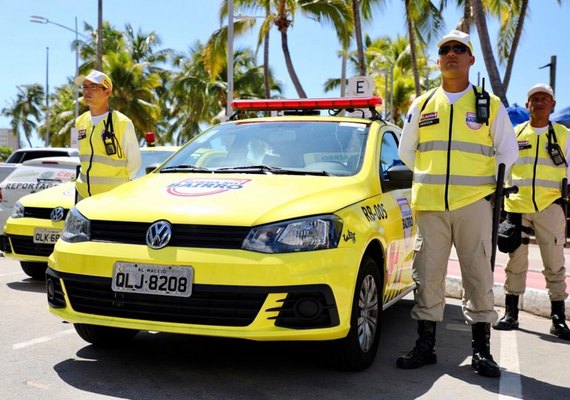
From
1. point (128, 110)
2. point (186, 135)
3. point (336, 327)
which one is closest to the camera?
point (336, 327)

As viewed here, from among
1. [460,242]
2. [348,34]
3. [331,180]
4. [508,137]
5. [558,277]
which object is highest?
[348,34]

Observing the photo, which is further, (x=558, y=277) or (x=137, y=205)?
(x=558, y=277)

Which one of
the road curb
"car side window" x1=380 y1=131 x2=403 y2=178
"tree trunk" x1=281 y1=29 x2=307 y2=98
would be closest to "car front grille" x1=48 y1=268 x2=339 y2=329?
"car side window" x1=380 y1=131 x2=403 y2=178

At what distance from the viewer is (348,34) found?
2325 centimetres

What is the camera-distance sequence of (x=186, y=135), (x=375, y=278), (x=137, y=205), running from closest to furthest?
(x=137, y=205) < (x=375, y=278) < (x=186, y=135)

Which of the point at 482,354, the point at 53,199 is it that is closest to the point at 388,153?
the point at 482,354

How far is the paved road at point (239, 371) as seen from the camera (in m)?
3.77

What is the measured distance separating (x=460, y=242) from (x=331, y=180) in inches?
36.4

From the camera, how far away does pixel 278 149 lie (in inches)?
194

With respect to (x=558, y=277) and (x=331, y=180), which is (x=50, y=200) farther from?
(x=558, y=277)

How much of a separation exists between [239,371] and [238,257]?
0.87 meters

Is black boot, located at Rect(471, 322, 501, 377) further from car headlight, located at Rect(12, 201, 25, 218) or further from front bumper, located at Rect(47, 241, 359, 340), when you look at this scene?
car headlight, located at Rect(12, 201, 25, 218)

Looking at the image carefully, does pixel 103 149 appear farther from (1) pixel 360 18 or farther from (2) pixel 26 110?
(2) pixel 26 110

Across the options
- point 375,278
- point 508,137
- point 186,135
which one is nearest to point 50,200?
point 375,278
